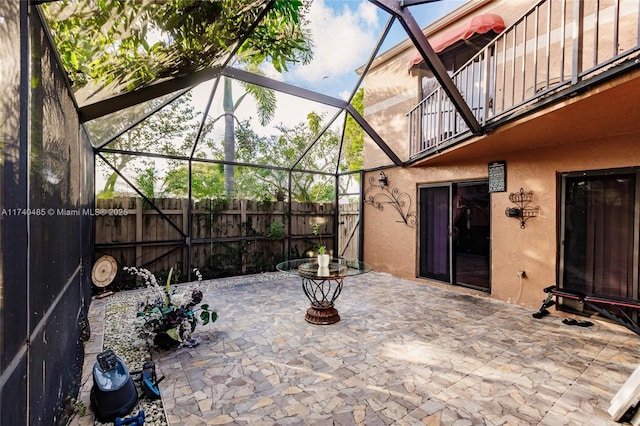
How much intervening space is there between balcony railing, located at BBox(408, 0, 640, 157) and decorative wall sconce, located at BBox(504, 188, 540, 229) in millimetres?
1335

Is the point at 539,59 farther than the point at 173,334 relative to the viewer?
Yes

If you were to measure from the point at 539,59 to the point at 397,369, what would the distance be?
16.3ft

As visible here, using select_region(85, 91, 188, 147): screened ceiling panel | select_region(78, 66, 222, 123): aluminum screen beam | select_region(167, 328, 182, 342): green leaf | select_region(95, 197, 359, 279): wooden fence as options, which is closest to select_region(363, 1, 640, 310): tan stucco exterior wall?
select_region(95, 197, 359, 279): wooden fence

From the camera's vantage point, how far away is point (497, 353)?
292cm

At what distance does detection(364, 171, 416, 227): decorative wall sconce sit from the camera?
6.29 meters

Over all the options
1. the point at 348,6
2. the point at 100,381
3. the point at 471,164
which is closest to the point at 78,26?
the point at 100,381

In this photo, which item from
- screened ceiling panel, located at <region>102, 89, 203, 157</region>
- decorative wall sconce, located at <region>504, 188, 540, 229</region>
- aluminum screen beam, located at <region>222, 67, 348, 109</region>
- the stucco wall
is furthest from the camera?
screened ceiling panel, located at <region>102, 89, 203, 157</region>

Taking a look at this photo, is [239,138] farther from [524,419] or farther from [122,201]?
[524,419]

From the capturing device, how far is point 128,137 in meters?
6.88

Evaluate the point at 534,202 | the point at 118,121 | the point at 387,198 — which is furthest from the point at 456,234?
the point at 118,121

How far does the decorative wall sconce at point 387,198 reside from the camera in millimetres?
6293

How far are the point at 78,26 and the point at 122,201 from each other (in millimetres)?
4242

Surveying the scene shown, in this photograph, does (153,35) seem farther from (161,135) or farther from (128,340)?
(161,135)

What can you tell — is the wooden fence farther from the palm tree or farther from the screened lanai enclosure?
the palm tree
